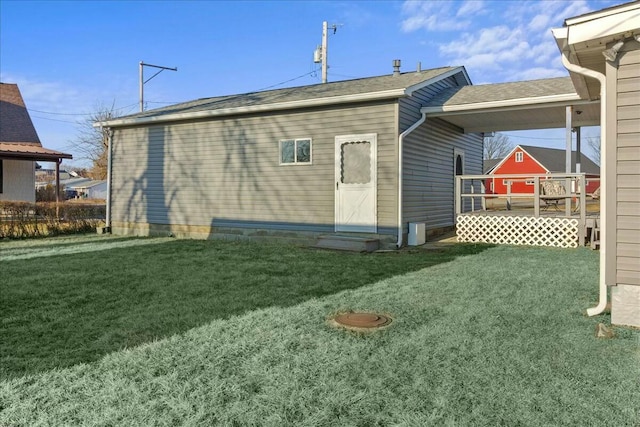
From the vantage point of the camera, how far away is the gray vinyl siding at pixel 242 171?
9.53m

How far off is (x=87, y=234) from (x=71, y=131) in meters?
33.4

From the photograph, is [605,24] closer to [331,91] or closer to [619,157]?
[619,157]

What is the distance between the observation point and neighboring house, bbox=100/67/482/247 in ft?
30.7

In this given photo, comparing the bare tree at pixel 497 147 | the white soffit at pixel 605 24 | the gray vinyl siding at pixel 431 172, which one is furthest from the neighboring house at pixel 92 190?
the white soffit at pixel 605 24

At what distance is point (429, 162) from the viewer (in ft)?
35.5

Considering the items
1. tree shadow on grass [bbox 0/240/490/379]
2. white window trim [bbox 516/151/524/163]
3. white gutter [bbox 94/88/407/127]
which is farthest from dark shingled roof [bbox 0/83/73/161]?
white window trim [bbox 516/151/524/163]

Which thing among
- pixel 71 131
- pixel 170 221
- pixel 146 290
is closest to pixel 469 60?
pixel 170 221

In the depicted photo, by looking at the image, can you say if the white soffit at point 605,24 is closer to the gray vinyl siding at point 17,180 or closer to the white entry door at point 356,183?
the white entry door at point 356,183

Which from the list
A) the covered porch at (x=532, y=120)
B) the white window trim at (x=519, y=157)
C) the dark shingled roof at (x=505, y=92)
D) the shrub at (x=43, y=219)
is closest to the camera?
the covered porch at (x=532, y=120)

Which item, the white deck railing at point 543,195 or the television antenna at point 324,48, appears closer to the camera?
the white deck railing at point 543,195

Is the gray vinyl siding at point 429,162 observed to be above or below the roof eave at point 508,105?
below

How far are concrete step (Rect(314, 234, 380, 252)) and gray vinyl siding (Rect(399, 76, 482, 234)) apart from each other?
0.96 metres

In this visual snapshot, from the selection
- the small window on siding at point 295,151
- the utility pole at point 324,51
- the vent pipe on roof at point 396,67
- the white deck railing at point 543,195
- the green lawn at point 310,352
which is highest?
the utility pole at point 324,51

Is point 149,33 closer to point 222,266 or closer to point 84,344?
point 222,266
